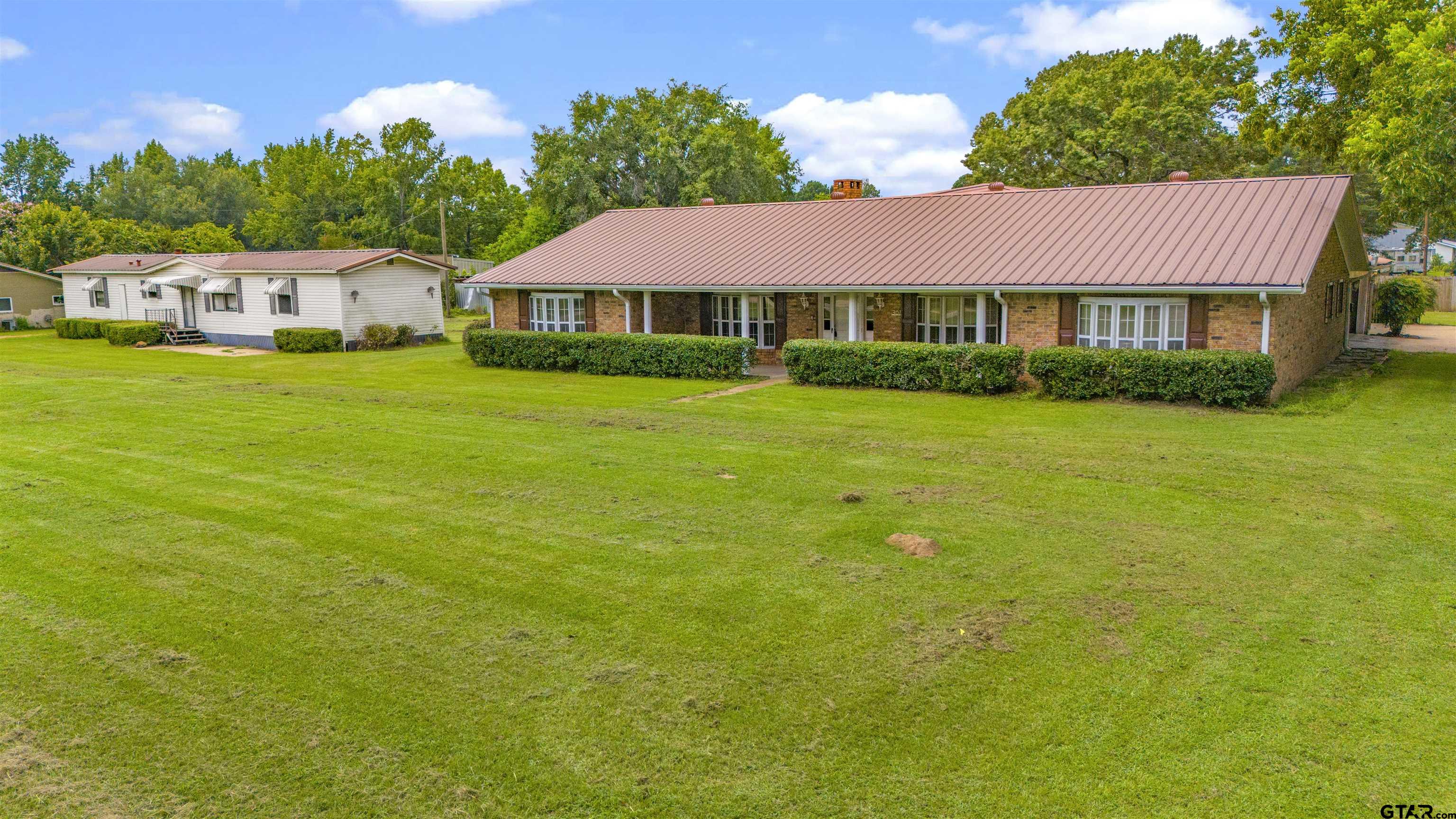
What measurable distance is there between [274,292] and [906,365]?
69.3 feet

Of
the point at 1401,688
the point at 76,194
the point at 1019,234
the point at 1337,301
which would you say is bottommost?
the point at 1401,688

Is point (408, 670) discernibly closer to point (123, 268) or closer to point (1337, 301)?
point (1337, 301)

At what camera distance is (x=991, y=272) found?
19.7m

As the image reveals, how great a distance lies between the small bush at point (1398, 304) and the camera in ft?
98.4

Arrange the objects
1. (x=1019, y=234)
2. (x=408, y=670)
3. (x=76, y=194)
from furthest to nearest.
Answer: (x=76, y=194)
(x=1019, y=234)
(x=408, y=670)

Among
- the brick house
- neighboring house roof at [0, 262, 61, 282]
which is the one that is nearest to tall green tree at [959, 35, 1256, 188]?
the brick house

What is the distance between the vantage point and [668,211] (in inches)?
1158

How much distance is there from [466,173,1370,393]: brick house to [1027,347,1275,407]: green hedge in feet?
4.07

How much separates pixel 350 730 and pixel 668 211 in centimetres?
2505

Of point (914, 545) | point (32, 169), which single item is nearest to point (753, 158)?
point (914, 545)

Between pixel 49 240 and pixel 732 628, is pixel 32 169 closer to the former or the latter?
pixel 49 240

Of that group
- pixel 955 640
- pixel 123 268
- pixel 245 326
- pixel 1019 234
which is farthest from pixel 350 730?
pixel 123 268

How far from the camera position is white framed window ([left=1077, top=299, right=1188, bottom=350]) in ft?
59.0

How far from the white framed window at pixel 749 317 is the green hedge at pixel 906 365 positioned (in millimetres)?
3933
